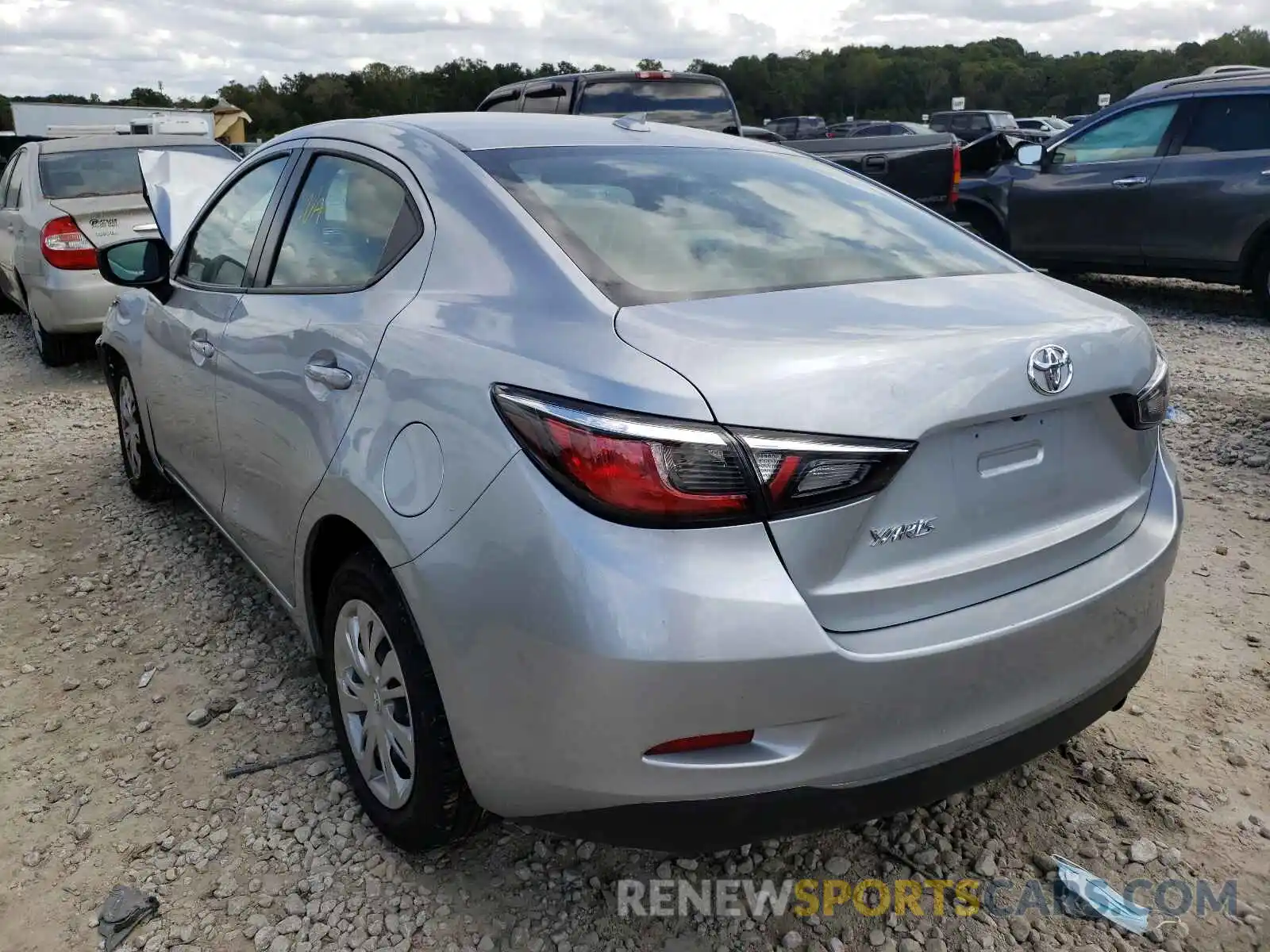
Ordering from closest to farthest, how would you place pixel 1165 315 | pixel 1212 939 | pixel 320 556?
pixel 1212 939 < pixel 320 556 < pixel 1165 315

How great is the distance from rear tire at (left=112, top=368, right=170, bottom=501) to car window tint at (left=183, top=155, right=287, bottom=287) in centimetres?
100

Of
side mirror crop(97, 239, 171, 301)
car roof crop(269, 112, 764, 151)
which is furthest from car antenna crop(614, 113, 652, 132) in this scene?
side mirror crop(97, 239, 171, 301)

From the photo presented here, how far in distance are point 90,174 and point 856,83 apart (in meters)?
77.7

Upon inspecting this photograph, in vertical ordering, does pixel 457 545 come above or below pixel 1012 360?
below

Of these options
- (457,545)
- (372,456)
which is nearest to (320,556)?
(372,456)

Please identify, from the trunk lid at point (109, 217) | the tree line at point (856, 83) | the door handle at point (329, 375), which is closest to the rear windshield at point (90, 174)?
the trunk lid at point (109, 217)

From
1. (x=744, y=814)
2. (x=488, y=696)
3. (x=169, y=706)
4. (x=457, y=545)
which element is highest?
(x=457, y=545)

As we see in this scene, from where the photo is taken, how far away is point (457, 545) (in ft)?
6.09

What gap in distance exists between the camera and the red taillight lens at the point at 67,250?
706 cm

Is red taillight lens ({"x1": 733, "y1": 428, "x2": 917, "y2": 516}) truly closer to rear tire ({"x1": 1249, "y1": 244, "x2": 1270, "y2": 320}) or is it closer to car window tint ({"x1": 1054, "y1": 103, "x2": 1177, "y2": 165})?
rear tire ({"x1": 1249, "y1": 244, "x2": 1270, "y2": 320})

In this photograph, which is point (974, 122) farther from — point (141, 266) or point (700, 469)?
point (700, 469)

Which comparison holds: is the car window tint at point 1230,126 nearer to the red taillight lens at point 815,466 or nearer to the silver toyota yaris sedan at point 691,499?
the silver toyota yaris sedan at point 691,499

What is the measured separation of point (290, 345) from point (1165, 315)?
732 cm

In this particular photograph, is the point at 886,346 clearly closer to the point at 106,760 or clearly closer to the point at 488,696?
the point at 488,696
